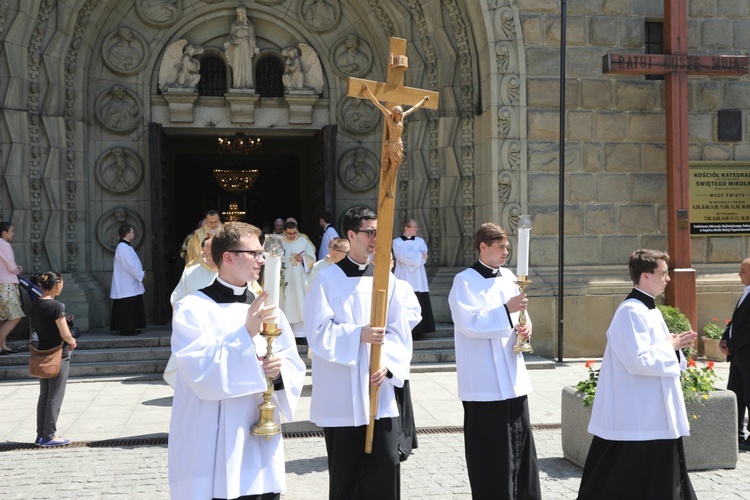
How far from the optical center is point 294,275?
12.0 metres

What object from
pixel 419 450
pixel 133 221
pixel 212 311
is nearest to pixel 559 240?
pixel 419 450

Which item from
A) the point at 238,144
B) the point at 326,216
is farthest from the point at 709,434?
the point at 238,144

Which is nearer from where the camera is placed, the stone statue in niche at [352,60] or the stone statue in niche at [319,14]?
the stone statue in niche at [319,14]

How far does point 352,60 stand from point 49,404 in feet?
27.8

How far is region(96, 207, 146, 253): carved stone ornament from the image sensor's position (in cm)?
1367

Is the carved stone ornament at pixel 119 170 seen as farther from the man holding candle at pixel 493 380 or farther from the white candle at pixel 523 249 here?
the white candle at pixel 523 249

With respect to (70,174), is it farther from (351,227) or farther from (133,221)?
(351,227)

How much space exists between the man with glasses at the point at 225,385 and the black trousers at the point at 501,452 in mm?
1846

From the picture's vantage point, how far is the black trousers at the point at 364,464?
460cm

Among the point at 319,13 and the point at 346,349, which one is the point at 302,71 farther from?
the point at 346,349

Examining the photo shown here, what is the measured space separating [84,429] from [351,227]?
15.1 feet

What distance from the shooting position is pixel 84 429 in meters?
8.18

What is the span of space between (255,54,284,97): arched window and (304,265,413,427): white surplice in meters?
9.76

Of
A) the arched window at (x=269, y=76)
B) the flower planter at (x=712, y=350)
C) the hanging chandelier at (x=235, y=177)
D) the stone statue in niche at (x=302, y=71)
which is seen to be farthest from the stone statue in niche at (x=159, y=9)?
the flower planter at (x=712, y=350)
